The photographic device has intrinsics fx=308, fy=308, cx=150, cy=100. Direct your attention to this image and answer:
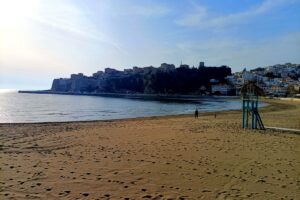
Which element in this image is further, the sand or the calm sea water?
the calm sea water

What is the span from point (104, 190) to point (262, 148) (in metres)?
8.43

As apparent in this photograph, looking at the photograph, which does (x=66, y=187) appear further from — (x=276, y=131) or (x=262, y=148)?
(x=276, y=131)

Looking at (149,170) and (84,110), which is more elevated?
(149,170)

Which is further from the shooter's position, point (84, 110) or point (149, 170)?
point (84, 110)

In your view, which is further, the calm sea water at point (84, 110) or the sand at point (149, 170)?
the calm sea water at point (84, 110)

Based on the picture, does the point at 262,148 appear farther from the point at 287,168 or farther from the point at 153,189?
the point at 153,189

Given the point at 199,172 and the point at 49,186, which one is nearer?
the point at 49,186

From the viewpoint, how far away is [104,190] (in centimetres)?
699

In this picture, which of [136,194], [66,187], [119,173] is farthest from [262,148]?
[66,187]

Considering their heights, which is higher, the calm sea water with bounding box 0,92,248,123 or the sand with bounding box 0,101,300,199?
the sand with bounding box 0,101,300,199

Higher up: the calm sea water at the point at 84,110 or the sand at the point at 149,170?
the sand at the point at 149,170

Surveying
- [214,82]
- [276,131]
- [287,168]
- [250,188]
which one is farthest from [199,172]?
[214,82]

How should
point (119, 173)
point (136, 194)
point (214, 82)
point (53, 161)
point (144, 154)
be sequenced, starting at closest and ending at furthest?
point (136, 194), point (119, 173), point (53, 161), point (144, 154), point (214, 82)

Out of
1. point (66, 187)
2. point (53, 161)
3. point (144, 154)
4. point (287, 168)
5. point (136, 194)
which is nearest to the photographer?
point (136, 194)
